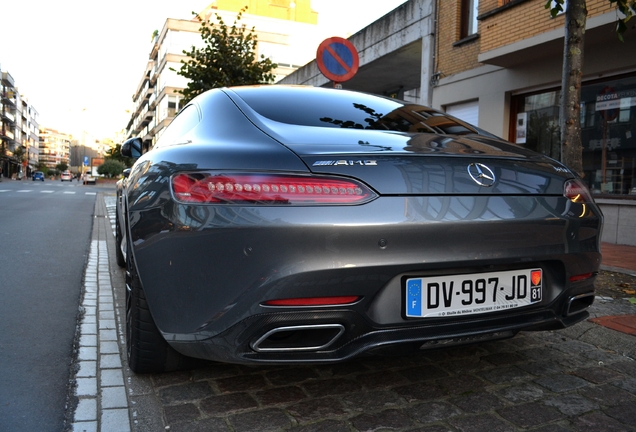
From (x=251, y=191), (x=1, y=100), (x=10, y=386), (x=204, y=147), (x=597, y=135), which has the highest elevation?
(x=1, y=100)

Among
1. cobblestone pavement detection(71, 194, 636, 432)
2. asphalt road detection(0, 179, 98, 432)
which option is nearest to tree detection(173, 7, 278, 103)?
asphalt road detection(0, 179, 98, 432)

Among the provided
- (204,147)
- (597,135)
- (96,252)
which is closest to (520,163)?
(204,147)

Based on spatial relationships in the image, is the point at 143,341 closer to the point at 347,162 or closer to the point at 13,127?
the point at 347,162

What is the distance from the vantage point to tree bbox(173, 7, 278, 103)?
12.0 metres

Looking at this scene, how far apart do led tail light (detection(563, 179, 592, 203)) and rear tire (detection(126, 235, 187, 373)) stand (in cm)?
183

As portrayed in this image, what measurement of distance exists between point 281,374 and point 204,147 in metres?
1.14

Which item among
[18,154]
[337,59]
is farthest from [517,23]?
[18,154]

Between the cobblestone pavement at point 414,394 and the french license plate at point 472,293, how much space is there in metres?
0.35

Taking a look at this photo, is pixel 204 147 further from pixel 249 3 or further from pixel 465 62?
pixel 249 3

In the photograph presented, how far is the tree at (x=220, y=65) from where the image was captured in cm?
1205

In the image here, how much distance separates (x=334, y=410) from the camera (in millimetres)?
2318

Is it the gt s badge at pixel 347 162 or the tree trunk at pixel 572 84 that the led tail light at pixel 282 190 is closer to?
the gt s badge at pixel 347 162

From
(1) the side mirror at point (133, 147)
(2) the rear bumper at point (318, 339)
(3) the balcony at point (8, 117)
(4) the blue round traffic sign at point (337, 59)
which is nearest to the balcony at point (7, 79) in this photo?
(3) the balcony at point (8, 117)

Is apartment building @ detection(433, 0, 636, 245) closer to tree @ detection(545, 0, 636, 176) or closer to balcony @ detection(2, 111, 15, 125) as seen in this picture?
tree @ detection(545, 0, 636, 176)
